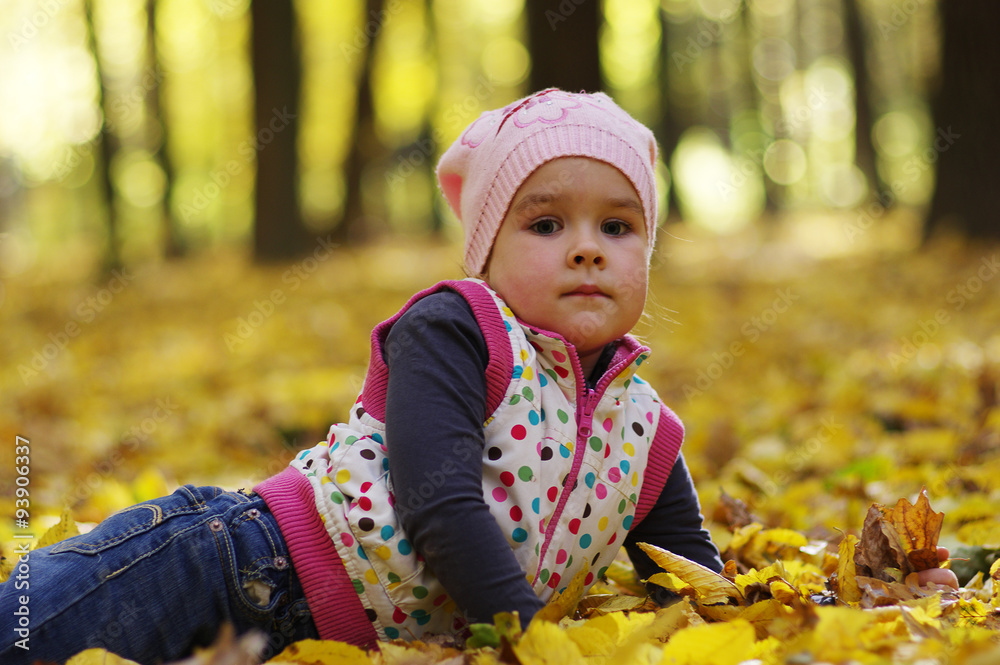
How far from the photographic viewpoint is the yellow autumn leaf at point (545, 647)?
1.37m

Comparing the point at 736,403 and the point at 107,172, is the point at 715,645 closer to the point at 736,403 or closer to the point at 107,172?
the point at 736,403

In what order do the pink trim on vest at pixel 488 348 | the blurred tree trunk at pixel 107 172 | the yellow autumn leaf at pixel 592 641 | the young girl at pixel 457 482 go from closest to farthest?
the yellow autumn leaf at pixel 592 641
the young girl at pixel 457 482
the pink trim on vest at pixel 488 348
the blurred tree trunk at pixel 107 172

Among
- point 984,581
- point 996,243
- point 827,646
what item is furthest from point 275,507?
point 996,243

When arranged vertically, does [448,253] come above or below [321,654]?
above

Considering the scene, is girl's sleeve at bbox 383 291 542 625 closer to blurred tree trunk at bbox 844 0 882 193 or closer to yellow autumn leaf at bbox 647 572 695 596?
yellow autumn leaf at bbox 647 572 695 596

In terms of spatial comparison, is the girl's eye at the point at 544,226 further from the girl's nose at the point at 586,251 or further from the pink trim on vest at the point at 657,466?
the pink trim on vest at the point at 657,466

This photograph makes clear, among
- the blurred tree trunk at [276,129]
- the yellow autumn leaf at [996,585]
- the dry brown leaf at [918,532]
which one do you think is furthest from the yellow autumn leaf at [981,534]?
the blurred tree trunk at [276,129]

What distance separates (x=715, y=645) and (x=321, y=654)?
0.64 m

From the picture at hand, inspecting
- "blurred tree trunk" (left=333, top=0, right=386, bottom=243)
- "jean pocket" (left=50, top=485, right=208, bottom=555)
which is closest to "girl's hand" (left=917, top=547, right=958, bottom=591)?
"jean pocket" (left=50, top=485, right=208, bottom=555)

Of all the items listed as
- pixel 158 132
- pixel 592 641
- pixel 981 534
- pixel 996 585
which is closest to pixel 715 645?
pixel 592 641

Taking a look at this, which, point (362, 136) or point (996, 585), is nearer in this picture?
point (996, 585)

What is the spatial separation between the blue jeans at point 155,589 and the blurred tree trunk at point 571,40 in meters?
7.03

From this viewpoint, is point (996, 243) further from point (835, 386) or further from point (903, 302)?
point (835, 386)

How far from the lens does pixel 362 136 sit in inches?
571
